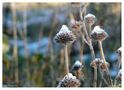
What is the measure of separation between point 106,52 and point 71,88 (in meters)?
1.38

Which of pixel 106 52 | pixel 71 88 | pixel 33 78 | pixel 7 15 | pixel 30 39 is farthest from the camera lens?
pixel 7 15

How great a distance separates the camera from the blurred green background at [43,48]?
204 centimetres

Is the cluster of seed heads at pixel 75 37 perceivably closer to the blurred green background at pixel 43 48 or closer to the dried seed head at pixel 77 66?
the dried seed head at pixel 77 66

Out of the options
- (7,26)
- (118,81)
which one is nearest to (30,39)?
(7,26)

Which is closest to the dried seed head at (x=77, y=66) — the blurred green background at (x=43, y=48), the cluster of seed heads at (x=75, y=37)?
the cluster of seed heads at (x=75, y=37)

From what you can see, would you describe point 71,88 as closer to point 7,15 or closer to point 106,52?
point 106,52

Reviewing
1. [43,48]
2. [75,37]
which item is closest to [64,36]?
[75,37]

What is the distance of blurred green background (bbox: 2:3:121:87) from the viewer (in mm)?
2035

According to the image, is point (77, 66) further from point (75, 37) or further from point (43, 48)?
point (43, 48)

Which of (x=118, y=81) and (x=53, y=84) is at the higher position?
(x=118, y=81)

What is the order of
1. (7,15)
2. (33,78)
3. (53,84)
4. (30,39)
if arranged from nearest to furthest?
(53,84)
(33,78)
(30,39)
(7,15)

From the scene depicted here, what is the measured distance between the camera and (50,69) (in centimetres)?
218

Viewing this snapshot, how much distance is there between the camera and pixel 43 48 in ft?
8.64

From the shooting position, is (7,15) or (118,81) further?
(7,15)
